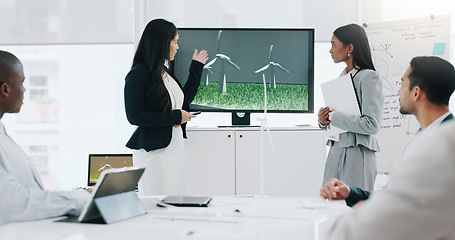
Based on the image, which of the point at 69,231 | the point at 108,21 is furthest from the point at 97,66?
the point at 69,231

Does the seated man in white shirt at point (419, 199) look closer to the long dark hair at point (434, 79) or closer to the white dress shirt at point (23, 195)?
the white dress shirt at point (23, 195)

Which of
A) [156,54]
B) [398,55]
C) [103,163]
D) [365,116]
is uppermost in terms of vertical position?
[398,55]

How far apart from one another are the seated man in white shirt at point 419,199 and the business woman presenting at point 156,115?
186 cm

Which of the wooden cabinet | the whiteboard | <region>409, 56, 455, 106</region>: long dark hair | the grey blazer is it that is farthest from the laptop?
the whiteboard

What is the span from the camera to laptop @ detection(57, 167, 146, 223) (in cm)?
A: 130

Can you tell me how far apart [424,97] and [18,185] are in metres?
1.56

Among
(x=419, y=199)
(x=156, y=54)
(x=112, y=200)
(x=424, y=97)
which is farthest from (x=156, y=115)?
(x=419, y=199)

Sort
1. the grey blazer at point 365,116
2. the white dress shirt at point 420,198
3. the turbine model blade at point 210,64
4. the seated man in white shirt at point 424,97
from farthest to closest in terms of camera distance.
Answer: the turbine model blade at point 210,64, the grey blazer at point 365,116, the seated man in white shirt at point 424,97, the white dress shirt at point 420,198

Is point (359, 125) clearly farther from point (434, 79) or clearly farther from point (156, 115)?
point (156, 115)

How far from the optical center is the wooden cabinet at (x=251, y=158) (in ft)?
11.2

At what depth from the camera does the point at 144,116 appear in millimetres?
2432

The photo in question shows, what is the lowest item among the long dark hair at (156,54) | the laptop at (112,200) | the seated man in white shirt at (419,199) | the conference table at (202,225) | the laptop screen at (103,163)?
the laptop screen at (103,163)

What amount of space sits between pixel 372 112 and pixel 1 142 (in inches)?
71.3

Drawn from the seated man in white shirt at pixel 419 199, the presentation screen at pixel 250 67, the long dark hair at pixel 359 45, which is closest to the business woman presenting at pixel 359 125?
the long dark hair at pixel 359 45
